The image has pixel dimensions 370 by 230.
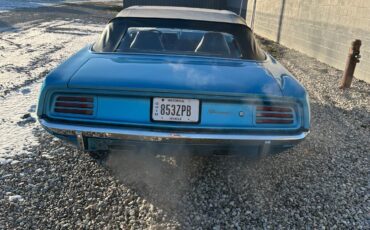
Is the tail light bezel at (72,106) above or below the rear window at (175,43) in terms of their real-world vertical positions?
below

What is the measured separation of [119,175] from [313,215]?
1676 mm

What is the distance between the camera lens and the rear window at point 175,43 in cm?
320

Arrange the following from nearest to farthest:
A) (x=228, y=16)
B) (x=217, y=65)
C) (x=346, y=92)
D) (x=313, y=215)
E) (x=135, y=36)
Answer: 1. (x=313, y=215)
2. (x=217, y=65)
3. (x=135, y=36)
4. (x=228, y=16)
5. (x=346, y=92)

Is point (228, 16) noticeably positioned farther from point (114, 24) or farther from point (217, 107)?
point (217, 107)

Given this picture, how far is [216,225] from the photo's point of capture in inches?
95.9

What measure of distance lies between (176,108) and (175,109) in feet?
0.03

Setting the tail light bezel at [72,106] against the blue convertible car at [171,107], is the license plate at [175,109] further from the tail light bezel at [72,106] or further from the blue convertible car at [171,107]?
the tail light bezel at [72,106]

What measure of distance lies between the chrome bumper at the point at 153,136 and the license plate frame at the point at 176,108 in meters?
0.09

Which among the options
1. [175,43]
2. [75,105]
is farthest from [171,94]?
[175,43]

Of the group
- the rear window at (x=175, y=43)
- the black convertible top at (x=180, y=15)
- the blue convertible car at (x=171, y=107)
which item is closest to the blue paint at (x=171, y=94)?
the blue convertible car at (x=171, y=107)

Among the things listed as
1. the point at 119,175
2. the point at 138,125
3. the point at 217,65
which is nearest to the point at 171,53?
the point at 217,65

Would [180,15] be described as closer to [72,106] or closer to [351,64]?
[72,106]

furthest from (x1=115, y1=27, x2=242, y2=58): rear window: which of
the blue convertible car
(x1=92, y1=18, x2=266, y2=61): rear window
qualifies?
the blue convertible car

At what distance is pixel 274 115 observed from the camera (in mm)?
2494
